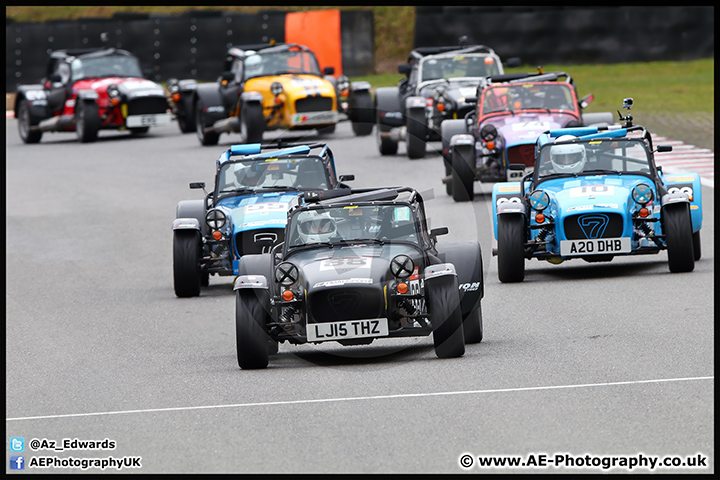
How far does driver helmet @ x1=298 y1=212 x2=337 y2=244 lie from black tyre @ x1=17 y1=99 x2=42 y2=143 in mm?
22712

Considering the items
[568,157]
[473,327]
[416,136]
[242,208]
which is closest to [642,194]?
[568,157]

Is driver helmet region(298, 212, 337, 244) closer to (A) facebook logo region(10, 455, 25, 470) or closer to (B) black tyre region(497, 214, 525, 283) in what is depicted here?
(B) black tyre region(497, 214, 525, 283)

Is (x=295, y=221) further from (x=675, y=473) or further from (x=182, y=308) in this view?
(x=675, y=473)

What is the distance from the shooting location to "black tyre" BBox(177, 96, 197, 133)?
108ft

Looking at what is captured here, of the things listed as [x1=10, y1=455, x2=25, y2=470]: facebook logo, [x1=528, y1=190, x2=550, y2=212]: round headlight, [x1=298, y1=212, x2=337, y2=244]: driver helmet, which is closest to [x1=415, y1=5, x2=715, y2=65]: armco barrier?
[x1=528, y1=190, x2=550, y2=212]: round headlight

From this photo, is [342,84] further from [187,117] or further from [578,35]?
[578,35]

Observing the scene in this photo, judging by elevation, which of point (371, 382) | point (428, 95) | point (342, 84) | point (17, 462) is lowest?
point (17, 462)

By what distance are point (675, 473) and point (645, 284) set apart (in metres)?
7.05

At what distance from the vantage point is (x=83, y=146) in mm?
32125

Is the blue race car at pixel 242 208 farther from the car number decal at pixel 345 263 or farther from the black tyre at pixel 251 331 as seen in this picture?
the black tyre at pixel 251 331

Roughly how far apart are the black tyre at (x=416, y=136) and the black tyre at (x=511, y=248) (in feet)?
37.6

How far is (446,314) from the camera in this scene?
406 inches

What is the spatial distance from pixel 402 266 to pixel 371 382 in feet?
3.87

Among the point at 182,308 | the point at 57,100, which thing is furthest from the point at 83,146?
the point at 182,308
